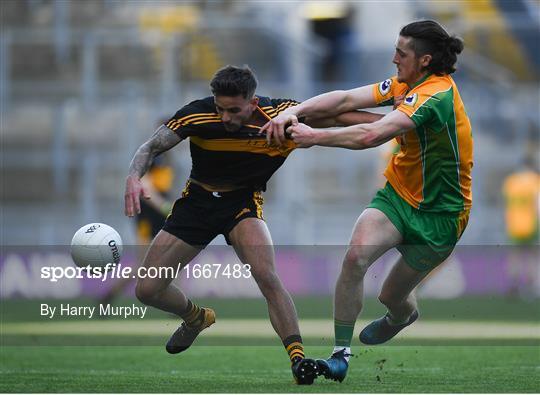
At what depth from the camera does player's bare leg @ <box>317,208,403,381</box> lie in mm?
8172

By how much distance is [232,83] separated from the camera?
812cm

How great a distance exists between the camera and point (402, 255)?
27.8ft

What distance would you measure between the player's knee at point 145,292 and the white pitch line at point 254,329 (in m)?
3.13

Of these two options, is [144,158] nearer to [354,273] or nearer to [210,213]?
[210,213]

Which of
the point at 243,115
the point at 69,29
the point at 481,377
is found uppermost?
the point at 243,115

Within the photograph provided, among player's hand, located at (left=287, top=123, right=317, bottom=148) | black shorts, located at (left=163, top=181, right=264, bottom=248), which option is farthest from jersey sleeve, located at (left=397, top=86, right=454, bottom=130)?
black shorts, located at (left=163, top=181, right=264, bottom=248)

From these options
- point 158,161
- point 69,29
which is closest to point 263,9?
point 69,29

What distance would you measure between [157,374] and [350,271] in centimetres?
170

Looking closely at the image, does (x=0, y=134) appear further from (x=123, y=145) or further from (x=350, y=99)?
(x=350, y=99)

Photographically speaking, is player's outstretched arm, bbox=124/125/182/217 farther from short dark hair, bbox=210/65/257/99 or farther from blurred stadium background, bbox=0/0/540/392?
blurred stadium background, bbox=0/0/540/392

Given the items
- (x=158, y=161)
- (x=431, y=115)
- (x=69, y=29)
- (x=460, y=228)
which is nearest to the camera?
(x=431, y=115)

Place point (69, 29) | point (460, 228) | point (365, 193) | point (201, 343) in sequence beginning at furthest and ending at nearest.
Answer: point (69, 29), point (365, 193), point (201, 343), point (460, 228)

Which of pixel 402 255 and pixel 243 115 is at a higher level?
pixel 243 115

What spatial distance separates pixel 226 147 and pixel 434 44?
158cm
